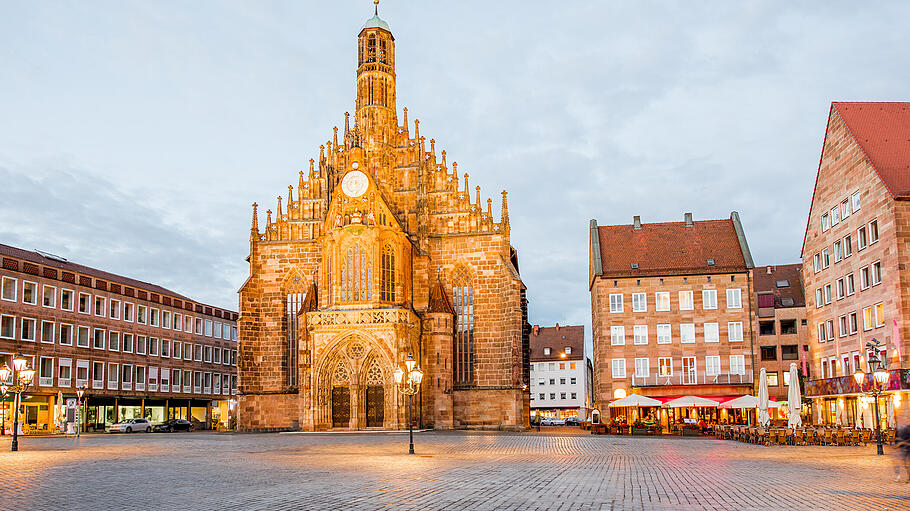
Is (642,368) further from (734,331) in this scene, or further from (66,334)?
(66,334)

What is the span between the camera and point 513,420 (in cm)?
5356

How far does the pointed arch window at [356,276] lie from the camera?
170ft

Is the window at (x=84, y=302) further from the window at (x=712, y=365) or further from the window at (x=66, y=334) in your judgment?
the window at (x=712, y=365)

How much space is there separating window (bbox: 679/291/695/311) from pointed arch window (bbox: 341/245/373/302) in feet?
71.0

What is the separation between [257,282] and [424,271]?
11.3 m

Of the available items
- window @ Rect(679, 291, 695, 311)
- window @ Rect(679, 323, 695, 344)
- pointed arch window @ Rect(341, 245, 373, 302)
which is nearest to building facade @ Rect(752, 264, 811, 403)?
window @ Rect(679, 291, 695, 311)

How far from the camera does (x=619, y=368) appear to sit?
2350 inches

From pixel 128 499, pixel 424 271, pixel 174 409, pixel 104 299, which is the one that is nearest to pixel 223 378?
pixel 174 409

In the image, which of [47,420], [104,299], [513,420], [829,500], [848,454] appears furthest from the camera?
[104,299]

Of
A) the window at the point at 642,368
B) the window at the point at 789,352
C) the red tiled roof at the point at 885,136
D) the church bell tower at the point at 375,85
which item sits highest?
the church bell tower at the point at 375,85

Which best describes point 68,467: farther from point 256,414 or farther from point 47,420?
point 47,420

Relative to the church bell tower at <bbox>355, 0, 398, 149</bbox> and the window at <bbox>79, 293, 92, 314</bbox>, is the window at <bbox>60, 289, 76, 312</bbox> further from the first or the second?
the church bell tower at <bbox>355, 0, 398, 149</bbox>

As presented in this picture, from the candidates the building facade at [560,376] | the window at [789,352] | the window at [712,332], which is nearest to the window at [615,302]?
the window at [712,332]

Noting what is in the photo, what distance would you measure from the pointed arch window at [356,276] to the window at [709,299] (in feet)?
75.1
